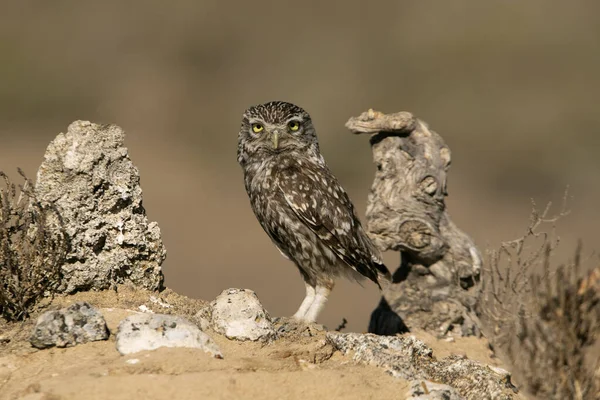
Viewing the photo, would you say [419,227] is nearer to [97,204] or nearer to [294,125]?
[294,125]

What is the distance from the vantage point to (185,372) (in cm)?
629

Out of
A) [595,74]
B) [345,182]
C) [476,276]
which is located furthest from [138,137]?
[476,276]

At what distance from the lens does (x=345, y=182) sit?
24.1 meters

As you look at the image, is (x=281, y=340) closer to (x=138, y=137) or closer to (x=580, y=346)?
(x=580, y=346)

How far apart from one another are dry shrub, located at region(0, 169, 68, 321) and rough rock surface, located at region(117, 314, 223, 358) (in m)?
1.16

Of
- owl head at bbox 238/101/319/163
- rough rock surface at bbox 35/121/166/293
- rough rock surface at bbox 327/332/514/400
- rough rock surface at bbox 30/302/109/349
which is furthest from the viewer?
owl head at bbox 238/101/319/163

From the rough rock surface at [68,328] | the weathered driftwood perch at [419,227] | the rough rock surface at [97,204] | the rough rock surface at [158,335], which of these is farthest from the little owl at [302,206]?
the rough rock surface at [68,328]

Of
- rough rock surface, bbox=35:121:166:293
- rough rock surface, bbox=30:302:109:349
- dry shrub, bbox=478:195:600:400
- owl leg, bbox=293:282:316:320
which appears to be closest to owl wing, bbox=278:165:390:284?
owl leg, bbox=293:282:316:320

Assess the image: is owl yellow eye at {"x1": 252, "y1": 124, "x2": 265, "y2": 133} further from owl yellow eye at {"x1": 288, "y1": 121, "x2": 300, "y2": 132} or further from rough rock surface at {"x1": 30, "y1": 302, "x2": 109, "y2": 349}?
rough rock surface at {"x1": 30, "y1": 302, "x2": 109, "y2": 349}

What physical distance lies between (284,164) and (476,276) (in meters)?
2.52

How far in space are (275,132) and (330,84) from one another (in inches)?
698

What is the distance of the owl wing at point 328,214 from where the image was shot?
28.3 ft

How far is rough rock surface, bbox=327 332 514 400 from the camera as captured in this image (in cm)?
705

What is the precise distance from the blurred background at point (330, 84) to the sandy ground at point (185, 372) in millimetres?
12895
